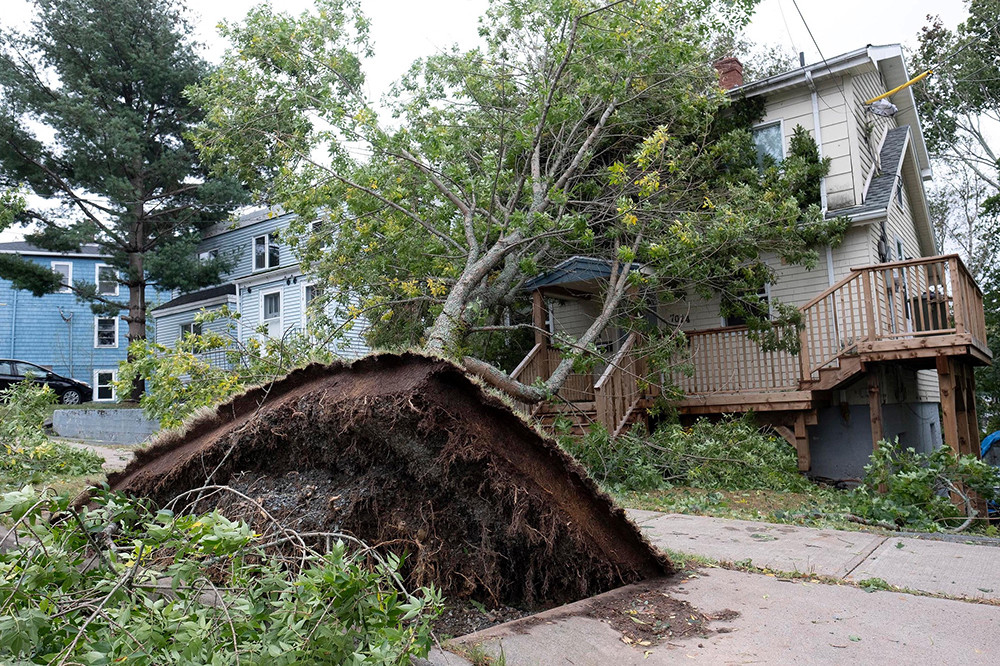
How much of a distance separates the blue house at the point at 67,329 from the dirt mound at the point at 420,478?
31381 mm

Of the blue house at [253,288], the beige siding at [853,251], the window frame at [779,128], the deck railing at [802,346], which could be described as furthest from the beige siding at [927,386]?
the blue house at [253,288]

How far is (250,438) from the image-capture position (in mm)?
3438

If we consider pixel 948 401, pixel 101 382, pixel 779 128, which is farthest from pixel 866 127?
pixel 101 382

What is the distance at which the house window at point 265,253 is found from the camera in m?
25.0

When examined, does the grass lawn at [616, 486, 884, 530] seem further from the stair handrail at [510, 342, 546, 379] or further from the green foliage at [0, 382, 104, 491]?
the green foliage at [0, 382, 104, 491]

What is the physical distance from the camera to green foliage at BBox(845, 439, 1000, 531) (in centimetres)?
689

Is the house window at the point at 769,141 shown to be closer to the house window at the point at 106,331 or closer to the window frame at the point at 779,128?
the window frame at the point at 779,128

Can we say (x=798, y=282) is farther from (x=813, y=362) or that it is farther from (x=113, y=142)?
(x=113, y=142)

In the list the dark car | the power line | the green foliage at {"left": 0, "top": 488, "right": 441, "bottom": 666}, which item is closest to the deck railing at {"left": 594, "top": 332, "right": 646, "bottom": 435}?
the power line

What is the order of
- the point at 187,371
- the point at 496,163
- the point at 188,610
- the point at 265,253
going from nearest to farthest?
the point at 188,610 → the point at 187,371 → the point at 496,163 → the point at 265,253

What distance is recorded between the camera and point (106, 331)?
107 ft

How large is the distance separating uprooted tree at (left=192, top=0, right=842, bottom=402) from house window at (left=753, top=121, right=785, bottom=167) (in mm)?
2304

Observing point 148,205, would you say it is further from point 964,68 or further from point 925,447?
point 964,68

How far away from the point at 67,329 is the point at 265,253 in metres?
13.4
